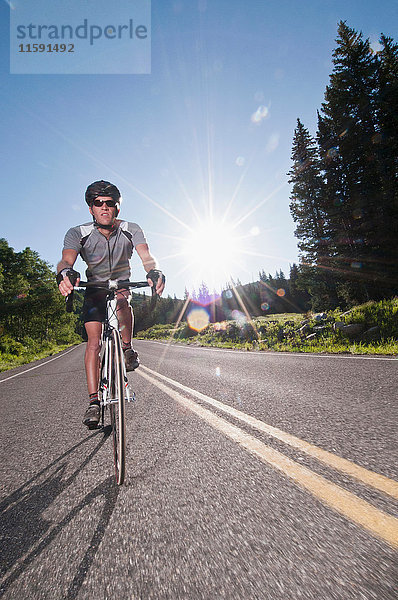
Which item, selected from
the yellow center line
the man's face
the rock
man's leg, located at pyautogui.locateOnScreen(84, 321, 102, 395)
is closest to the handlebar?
man's leg, located at pyautogui.locateOnScreen(84, 321, 102, 395)

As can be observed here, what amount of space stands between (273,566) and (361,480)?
765 mm

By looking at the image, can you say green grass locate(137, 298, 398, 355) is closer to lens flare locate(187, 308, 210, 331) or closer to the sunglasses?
the sunglasses

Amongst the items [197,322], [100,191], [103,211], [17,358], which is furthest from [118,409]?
[197,322]

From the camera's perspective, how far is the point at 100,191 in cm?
299

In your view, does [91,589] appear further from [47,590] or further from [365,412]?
[365,412]

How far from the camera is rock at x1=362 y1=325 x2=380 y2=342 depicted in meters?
8.53

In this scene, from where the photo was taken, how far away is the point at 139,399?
14.0 ft

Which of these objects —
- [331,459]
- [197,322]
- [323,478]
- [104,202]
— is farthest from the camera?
[197,322]

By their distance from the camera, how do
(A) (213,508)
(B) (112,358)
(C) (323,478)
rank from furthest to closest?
(B) (112,358)
(C) (323,478)
(A) (213,508)

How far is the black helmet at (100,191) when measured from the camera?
9.77 feet

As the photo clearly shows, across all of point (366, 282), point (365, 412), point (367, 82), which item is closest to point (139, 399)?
point (365, 412)

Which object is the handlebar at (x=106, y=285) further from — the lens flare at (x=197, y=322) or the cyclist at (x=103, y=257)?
the lens flare at (x=197, y=322)

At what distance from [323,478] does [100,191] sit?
3.05 m

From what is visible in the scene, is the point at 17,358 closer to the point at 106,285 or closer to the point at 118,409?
the point at 106,285
